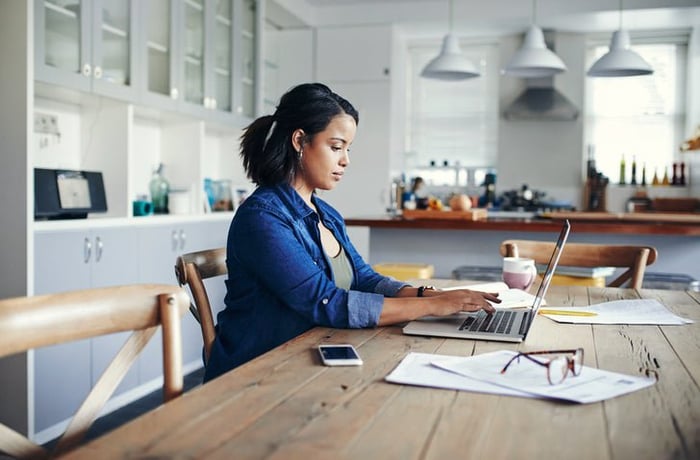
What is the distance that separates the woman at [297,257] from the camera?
146 centimetres

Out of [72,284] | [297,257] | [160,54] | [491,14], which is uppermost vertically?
[491,14]

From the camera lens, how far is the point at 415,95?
268 inches

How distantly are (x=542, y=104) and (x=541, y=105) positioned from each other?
20 millimetres

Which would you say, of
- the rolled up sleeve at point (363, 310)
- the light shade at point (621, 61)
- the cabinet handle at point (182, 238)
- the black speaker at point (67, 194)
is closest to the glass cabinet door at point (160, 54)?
the black speaker at point (67, 194)

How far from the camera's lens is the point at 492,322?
1485mm

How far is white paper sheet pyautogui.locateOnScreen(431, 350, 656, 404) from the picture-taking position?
95 centimetres

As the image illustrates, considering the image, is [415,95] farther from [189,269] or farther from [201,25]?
[189,269]

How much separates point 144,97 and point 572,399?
9.62 ft

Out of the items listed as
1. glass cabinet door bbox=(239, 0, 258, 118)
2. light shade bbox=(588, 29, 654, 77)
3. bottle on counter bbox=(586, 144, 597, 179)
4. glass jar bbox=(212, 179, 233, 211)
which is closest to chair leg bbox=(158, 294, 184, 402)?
glass jar bbox=(212, 179, 233, 211)

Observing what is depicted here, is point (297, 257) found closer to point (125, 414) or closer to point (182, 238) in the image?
point (125, 414)

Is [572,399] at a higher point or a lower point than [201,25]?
lower

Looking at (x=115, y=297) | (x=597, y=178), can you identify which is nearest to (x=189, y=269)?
(x=115, y=297)

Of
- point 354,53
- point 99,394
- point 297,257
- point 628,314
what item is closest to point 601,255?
point 628,314

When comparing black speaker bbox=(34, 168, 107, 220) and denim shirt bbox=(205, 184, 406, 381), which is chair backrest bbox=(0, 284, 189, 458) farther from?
black speaker bbox=(34, 168, 107, 220)
